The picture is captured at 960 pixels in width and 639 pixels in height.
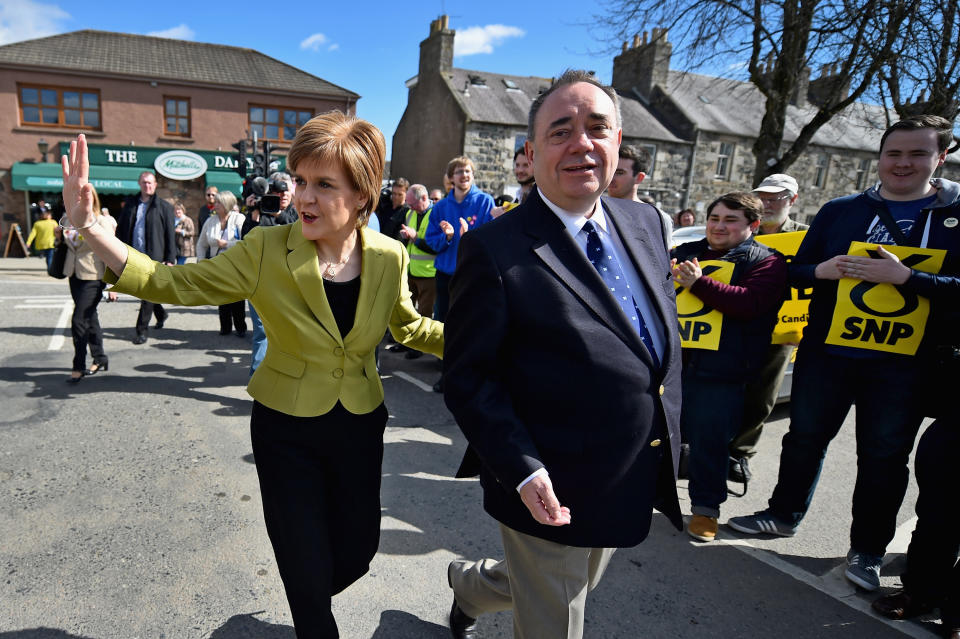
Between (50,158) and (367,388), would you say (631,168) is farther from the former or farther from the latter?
(50,158)

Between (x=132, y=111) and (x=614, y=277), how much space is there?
85.4 feet

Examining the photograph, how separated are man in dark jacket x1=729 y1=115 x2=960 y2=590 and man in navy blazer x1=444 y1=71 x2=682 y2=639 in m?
1.67

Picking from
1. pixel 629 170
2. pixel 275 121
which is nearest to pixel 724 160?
pixel 275 121

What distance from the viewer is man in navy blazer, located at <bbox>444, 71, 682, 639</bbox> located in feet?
5.30

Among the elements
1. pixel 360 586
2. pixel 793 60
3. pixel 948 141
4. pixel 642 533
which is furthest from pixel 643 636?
pixel 793 60

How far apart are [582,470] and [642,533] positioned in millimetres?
335

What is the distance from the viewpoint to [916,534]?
2.73 m

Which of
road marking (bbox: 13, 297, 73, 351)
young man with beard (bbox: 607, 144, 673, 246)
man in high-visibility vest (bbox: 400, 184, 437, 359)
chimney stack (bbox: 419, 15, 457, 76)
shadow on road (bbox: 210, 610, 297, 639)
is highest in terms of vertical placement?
chimney stack (bbox: 419, 15, 457, 76)

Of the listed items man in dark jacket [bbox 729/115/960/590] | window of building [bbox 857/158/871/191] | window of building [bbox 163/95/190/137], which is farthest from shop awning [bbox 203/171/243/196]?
window of building [bbox 857/158/871/191]

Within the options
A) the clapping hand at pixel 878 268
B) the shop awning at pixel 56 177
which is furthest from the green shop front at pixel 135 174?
the clapping hand at pixel 878 268

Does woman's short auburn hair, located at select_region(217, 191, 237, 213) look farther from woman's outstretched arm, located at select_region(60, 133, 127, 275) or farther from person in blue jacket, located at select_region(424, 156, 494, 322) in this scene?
woman's outstretched arm, located at select_region(60, 133, 127, 275)

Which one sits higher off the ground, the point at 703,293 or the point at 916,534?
the point at 703,293

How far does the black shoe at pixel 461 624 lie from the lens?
7.62 feet

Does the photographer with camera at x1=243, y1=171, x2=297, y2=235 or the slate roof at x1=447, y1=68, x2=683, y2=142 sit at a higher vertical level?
the slate roof at x1=447, y1=68, x2=683, y2=142
